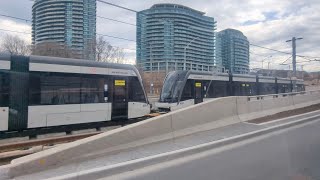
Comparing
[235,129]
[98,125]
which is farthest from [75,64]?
[235,129]

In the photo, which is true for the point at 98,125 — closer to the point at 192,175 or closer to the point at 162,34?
the point at 192,175

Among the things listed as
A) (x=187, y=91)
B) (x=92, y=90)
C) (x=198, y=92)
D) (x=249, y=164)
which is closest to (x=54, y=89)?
(x=92, y=90)

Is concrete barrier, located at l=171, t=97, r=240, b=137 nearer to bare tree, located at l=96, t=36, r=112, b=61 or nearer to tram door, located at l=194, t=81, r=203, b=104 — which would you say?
tram door, located at l=194, t=81, r=203, b=104

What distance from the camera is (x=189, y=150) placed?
27.5 ft

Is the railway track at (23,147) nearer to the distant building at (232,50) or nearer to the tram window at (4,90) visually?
the tram window at (4,90)

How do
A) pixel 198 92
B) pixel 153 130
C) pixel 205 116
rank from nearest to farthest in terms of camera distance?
pixel 153 130
pixel 205 116
pixel 198 92

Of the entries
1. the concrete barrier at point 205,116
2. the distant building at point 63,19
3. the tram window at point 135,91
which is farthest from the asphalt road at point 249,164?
the distant building at point 63,19

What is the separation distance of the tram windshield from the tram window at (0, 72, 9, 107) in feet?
38.0

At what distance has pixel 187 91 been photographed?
2209 centimetres

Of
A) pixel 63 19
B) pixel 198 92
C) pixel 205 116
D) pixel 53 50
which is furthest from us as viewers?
pixel 53 50

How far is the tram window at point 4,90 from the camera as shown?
11880 mm

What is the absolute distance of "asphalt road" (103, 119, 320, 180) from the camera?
21.5 ft

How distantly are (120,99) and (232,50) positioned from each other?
29.8m

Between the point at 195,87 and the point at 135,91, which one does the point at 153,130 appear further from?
the point at 195,87
